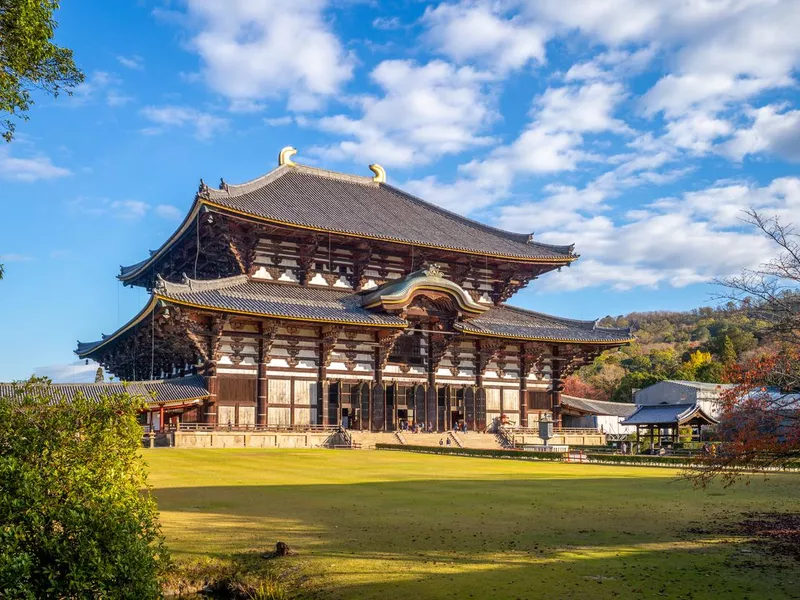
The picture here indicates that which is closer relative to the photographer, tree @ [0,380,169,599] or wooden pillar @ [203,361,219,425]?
tree @ [0,380,169,599]

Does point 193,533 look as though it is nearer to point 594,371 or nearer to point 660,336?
point 594,371

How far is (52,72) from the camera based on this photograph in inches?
601

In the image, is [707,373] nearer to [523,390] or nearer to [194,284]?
[523,390]

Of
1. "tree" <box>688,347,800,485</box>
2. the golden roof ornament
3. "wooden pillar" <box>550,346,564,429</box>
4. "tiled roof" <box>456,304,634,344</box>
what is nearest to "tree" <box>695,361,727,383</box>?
"tiled roof" <box>456,304,634,344</box>

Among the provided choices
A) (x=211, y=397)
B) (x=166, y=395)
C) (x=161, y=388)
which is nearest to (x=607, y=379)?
(x=211, y=397)

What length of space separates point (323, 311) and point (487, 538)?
31639 mm

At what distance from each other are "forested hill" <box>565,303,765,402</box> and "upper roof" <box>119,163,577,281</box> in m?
15.0

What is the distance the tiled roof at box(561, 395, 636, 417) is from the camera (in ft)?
218

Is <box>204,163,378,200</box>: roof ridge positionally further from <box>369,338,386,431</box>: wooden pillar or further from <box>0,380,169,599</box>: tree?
<box>0,380,169,599</box>: tree

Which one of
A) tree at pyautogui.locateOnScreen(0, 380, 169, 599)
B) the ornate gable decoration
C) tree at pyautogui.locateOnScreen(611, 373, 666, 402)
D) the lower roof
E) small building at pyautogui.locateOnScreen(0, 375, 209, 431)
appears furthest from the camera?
tree at pyautogui.locateOnScreen(611, 373, 666, 402)

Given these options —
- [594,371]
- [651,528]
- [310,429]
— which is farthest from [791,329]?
[594,371]

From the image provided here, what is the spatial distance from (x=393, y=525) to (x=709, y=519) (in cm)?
703

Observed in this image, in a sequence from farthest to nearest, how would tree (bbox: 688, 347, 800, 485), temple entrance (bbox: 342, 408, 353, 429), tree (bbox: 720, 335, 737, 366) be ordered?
tree (bbox: 720, 335, 737, 366), temple entrance (bbox: 342, 408, 353, 429), tree (bbox: 688, 347, 800, 485)

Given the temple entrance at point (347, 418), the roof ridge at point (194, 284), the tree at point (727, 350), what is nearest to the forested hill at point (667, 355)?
the tree at point (727, 350)
